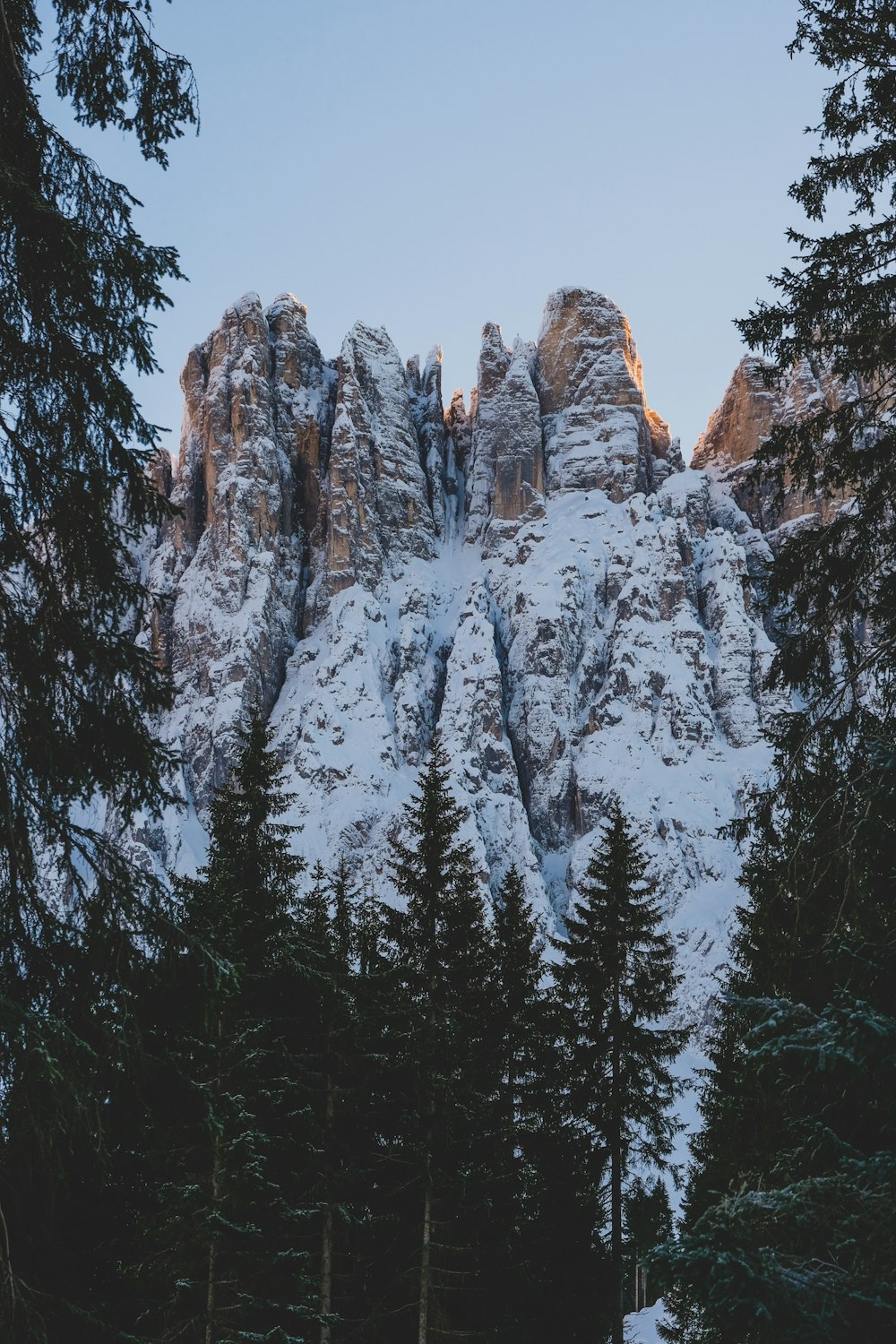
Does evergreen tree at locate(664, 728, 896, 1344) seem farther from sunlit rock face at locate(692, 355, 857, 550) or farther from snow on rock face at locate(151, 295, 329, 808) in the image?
sunlit rock face at locate(692, 355, 857, 550)

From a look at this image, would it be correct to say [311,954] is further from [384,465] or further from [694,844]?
[384,465]

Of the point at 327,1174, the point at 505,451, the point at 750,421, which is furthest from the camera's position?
the point at 750,421

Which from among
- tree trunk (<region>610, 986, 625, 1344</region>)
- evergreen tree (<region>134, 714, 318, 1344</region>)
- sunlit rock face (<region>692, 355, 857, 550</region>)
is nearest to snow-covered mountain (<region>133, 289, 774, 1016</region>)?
sunlit rock face (<region>692, 355, 857, 550</region>)

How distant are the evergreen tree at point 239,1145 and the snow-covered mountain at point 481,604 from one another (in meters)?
96.8

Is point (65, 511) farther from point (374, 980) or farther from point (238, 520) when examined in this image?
point (238, 520)

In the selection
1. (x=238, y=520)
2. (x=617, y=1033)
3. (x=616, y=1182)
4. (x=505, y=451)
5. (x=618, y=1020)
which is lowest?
(x=616, y=1182)

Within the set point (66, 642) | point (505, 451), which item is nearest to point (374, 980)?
point (66, 642)

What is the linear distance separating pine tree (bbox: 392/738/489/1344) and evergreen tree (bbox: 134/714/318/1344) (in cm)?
197

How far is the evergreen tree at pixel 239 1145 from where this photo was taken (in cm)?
1291

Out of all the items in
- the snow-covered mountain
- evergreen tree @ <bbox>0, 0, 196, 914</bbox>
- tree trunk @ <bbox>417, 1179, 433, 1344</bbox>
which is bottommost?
tree trunk @ <bbox>417, 1179, 433, 1344</bbox>

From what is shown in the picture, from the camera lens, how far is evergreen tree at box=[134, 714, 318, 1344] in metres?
12.9

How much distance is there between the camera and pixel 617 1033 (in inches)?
748

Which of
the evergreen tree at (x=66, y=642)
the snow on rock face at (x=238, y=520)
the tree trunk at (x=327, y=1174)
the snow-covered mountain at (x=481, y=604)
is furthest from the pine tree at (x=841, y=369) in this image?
the snow on rock face at (x=238, y=520)

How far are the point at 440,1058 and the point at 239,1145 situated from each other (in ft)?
15.5
